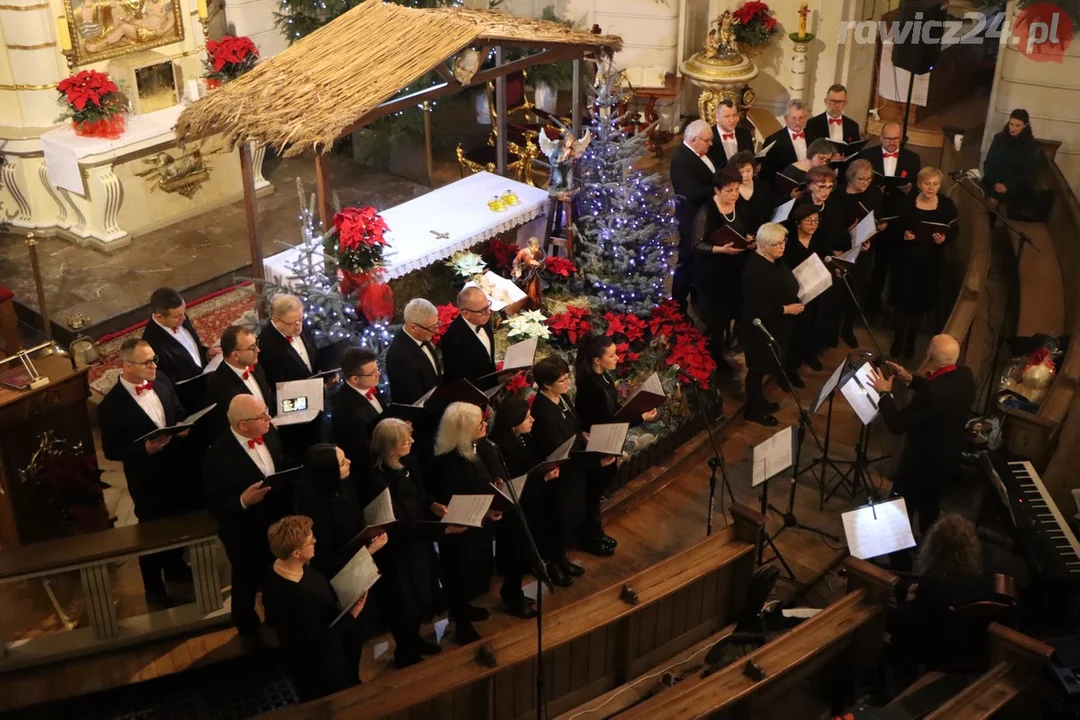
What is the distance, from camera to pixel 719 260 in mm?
7699

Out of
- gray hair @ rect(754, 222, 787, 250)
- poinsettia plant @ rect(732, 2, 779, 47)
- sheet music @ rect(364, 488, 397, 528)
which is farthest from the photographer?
poinsettia plant @ rect(732, 2, 779, 47)

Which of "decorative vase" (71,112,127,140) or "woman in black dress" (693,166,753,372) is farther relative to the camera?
"decorative vase" (71,112,127,140)

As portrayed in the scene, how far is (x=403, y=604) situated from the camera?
18.0 ft

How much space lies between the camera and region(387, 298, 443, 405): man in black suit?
20.3ft

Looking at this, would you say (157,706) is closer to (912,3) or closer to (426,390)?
(426,390)

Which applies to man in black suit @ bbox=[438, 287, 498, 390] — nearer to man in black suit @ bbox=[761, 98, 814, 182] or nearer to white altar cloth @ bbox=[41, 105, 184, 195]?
man in black suit @ bbox=[761, 98, 814, 182]

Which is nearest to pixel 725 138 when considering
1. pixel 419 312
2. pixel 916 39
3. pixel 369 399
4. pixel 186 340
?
pixel 916 39

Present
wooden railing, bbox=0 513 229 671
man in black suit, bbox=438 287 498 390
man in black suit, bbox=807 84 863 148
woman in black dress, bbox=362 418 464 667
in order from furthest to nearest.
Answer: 1. man in black suit, bbox=807 84 863 148
2. man in black suit, bbox=438 287 498 390
3. wooden railing, bbox=0 513 229 671
4. woman in black dress, bbox=362 418 464 667

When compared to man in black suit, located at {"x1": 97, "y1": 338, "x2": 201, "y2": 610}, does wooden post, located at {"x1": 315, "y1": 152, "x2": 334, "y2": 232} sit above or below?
above

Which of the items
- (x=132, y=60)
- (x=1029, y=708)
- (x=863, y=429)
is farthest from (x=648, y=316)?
(x=132, y=60)

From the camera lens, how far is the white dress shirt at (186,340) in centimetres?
618

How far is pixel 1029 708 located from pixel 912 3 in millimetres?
6675

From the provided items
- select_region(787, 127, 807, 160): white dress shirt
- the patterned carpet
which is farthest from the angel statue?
the patterned carpet

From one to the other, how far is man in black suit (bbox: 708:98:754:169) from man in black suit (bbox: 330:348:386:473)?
3.64 meters
